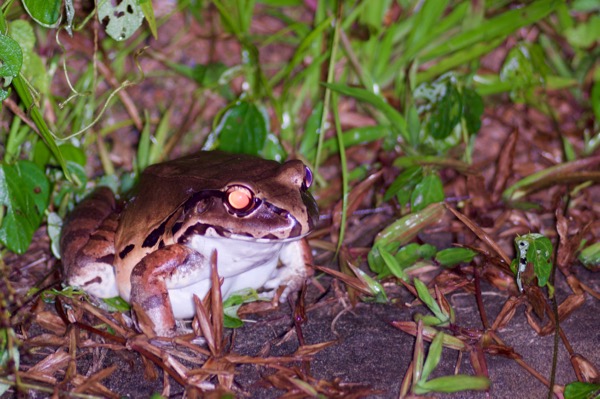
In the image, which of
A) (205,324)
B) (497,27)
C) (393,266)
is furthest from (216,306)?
(497,27)

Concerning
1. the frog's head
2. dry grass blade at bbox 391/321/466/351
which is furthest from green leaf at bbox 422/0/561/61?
dry grass blade at bbox 391/321/466/351

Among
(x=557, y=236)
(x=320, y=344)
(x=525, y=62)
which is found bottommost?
(x=557, y=236)

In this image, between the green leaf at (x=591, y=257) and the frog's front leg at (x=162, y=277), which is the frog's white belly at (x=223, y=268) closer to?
the frog's front leg at (x=162, y=277)

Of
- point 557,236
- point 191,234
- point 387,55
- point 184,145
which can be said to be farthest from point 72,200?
point 557,236

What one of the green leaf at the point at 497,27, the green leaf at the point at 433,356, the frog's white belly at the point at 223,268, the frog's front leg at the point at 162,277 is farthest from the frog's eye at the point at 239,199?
the green leaf at the point at 497,27

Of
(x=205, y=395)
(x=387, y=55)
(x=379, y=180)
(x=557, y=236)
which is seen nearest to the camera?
(x=205, y=395)

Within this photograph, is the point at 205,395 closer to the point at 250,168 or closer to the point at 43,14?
the point at 250,168

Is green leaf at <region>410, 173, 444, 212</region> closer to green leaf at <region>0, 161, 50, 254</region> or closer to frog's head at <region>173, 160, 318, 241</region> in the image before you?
frog's head at <region>173, 160, 318, 241</region>
